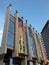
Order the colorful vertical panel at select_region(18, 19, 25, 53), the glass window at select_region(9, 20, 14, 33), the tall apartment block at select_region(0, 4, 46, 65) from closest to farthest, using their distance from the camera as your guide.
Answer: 1. the tall apartment block at select_region(0, 4, 46, 65)
2. the glass window at select_region(9, 20, 14, 33)
3. the colorful vertical panel at select_region(18, 19, 25, 53)

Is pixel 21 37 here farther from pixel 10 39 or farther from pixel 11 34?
pixel 10 39

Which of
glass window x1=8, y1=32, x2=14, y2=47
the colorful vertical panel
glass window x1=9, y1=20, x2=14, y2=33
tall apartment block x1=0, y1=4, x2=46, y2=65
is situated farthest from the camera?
the colorful vertical panel

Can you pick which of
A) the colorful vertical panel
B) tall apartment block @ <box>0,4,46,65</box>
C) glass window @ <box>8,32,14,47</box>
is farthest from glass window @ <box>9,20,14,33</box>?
the colorful vertical panel

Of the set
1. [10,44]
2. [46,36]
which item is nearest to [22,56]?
[10,44]

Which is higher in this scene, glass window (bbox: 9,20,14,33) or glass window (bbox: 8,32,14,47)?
glass window (bbox: 9,20,14,33)

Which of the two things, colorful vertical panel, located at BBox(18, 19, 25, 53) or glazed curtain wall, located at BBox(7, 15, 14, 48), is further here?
colorful vertical panel, located at BBox(18, 19, 25, 53)

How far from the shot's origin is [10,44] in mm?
17500

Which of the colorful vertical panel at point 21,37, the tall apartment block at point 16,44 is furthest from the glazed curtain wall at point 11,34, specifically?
the colorful vertical panel at point 21,37

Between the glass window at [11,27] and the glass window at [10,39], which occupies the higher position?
the glass window at [11,27]

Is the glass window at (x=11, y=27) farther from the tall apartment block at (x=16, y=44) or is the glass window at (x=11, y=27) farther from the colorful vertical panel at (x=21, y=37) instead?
the colorful vertical panel at (x=21, y=37)

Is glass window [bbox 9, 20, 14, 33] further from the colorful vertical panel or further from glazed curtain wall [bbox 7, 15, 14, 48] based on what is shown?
the colorful vertical panel

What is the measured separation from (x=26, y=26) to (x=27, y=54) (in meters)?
5.38

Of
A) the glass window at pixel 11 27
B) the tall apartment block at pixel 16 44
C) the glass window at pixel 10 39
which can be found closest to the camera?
the tall apartment block at pixel 16 44

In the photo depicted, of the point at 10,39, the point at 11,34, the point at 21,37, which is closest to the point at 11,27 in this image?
Result: the point at 11,34
